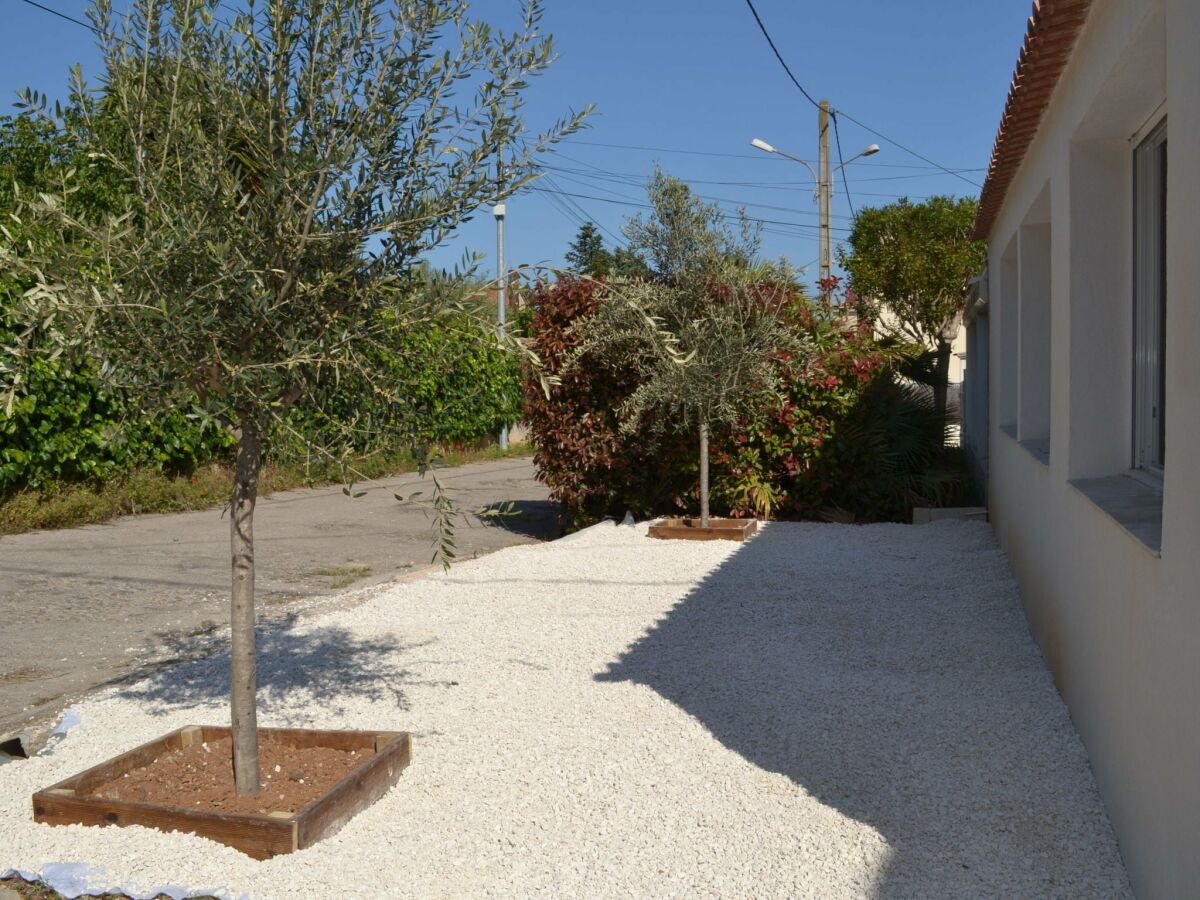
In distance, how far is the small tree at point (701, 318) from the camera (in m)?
10.6

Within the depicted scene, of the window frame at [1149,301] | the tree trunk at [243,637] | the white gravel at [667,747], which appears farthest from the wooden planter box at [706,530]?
the tree trunk at [243,637]

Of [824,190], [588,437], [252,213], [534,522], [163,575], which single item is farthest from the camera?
[824,190]

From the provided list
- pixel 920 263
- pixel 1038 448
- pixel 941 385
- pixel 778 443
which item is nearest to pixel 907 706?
pixel 1038 448

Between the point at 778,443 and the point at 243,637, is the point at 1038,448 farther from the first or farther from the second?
the point at 243,637

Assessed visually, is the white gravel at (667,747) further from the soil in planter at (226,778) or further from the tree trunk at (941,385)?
the tree trunk at (941,385)

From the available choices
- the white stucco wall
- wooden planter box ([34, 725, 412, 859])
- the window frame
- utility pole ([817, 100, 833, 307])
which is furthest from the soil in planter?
utility pole ([817, 100, 833, 307])

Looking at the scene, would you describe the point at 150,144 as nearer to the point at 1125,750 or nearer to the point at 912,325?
the point at 1125,750

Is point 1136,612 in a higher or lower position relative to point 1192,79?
lower

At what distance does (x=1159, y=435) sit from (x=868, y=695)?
1.84 m

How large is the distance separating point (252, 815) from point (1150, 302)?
3941 millimetres

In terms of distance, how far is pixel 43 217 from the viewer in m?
3.60

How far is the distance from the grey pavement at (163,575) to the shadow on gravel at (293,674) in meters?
0.29

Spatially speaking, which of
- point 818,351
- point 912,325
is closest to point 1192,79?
point 818,351

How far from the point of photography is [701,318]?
10633mm
